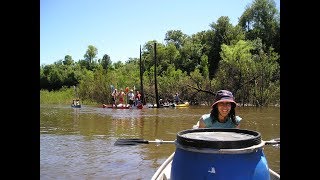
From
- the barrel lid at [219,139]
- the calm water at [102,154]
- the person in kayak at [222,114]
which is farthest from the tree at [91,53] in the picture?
the barrel lid at [219,139]

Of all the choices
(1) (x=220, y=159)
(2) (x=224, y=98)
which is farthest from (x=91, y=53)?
(1) (x=220, y=159)

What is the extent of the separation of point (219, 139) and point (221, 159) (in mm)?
296

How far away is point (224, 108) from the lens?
4797 mm

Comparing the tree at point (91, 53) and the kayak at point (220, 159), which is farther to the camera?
the tree at point (91, 53)

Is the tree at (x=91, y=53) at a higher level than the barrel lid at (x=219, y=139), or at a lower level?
higher

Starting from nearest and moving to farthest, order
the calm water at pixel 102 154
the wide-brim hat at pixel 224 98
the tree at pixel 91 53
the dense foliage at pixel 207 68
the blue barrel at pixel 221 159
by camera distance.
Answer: the blue barrel at pixel 221 159 → the wide-brim hat at pixel 224 98 → the calm water at pixel 102 154 → the dense foliage at pixel 207 68 → the tree at pixel 91 53

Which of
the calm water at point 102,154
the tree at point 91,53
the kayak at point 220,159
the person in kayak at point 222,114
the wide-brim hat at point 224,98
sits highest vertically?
the tree at point 91,53

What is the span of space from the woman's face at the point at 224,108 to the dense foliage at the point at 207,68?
1164 inches

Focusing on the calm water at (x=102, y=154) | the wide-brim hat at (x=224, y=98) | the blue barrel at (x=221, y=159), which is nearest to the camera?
the blue barrel at (x=221, y=159)

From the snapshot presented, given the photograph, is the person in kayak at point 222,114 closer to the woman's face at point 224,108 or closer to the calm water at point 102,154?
the woman's face at point 224,108

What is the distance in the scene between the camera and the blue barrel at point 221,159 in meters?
2.82

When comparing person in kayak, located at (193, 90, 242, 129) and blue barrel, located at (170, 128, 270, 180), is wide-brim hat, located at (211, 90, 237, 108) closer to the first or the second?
person in kayak, located at (193, 90, 242, 129)

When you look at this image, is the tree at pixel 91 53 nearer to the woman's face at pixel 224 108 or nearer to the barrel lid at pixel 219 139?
the woman's face at pixel 224 108
